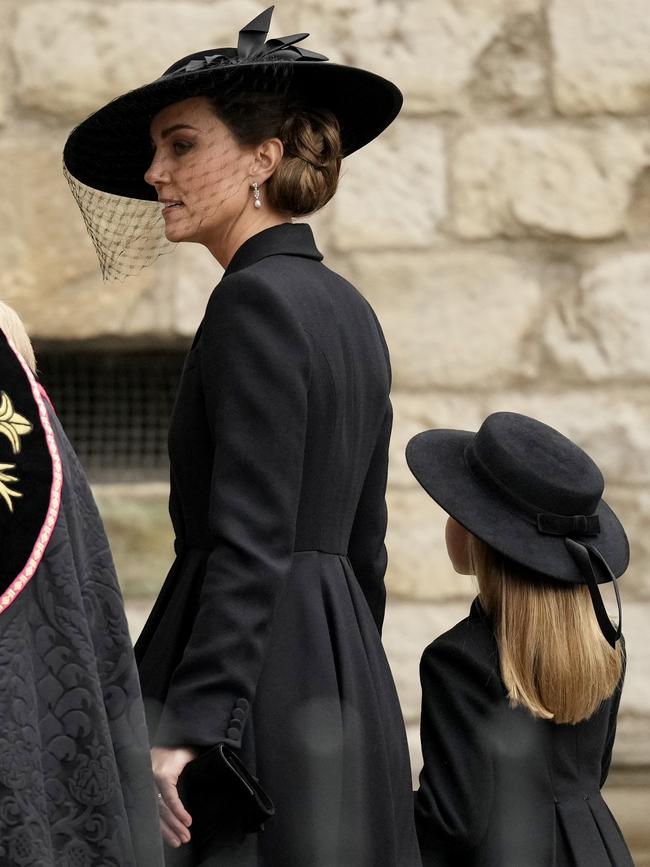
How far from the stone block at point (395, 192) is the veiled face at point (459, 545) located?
1.33m

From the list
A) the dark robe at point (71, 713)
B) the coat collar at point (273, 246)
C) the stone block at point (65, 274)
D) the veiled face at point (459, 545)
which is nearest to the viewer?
the dark robe at point (71, 713)

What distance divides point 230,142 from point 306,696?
2.70 ft

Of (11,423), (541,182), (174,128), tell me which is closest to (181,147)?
(174,128)

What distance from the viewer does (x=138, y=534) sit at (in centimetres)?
376

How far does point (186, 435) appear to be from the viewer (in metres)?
2.22

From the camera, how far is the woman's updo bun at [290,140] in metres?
2.33

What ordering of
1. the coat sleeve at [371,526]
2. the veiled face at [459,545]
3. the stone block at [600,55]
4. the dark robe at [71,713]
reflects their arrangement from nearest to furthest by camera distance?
the dark robe at [71,713]
the coat sleeve at [371,526]
the veiled face at [459,545]
the stone block at [600,55]

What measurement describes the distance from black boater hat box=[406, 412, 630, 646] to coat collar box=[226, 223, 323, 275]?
0.45 metres

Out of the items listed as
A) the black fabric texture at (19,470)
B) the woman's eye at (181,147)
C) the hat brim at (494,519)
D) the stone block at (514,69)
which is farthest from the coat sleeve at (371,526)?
the stone block at (514,69)

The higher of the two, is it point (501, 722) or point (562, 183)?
point (562, 183)

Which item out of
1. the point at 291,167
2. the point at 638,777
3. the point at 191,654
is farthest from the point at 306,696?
the point at 638,777

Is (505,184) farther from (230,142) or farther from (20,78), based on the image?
(230,142)

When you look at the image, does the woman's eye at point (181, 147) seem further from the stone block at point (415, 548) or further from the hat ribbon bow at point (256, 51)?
the stone block at point (415, 548)

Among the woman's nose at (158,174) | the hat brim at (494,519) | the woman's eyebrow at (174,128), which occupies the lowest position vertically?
the hat brim at (494,519)
